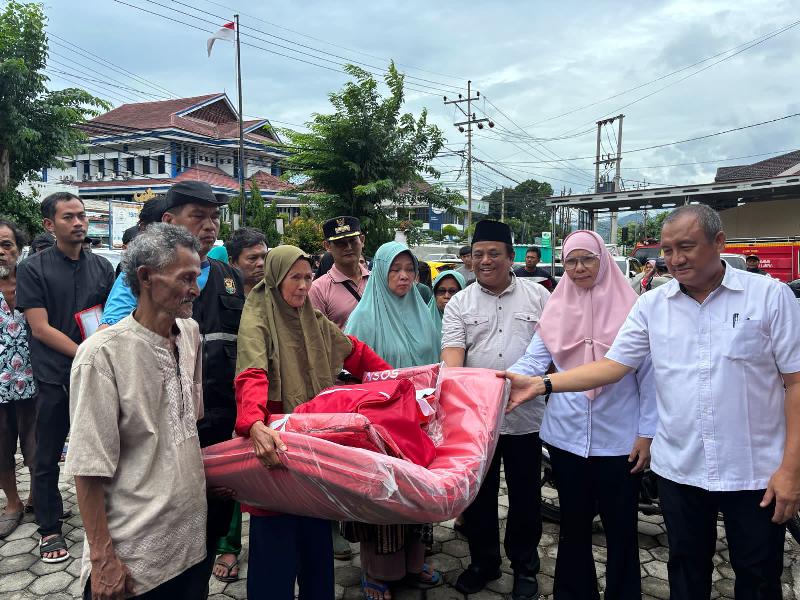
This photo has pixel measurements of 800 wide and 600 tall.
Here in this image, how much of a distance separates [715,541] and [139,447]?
204 cm

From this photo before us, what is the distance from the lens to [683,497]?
2.06 metres

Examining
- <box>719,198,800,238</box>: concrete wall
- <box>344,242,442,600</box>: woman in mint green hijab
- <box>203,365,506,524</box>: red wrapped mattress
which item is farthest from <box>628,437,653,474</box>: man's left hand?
<box>719,198,800,238</box>: concrete wall

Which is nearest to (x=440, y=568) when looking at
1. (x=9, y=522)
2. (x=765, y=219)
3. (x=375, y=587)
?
(x=375, y=587)

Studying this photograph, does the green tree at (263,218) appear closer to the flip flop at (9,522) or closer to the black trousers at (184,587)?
the flip flop at (9,522)

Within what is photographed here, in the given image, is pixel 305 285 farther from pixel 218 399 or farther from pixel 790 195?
pixel 790 195

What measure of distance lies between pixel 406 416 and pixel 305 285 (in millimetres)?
723

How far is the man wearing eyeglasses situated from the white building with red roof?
26558mm

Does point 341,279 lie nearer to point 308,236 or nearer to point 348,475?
point 348,475

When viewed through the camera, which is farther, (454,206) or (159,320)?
(454,206)

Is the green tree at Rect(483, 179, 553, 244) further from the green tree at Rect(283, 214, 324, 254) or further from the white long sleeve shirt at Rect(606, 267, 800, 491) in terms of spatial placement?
the white long sleeve shirt at Rect(606, 267, 800, 491)

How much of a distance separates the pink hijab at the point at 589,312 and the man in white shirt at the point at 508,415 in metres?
0.27

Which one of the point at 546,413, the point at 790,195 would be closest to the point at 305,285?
the point at 546,413

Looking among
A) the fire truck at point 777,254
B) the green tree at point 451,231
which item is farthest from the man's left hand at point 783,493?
the green tree at point 451,231

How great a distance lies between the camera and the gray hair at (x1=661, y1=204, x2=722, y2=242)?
77.5 inches
